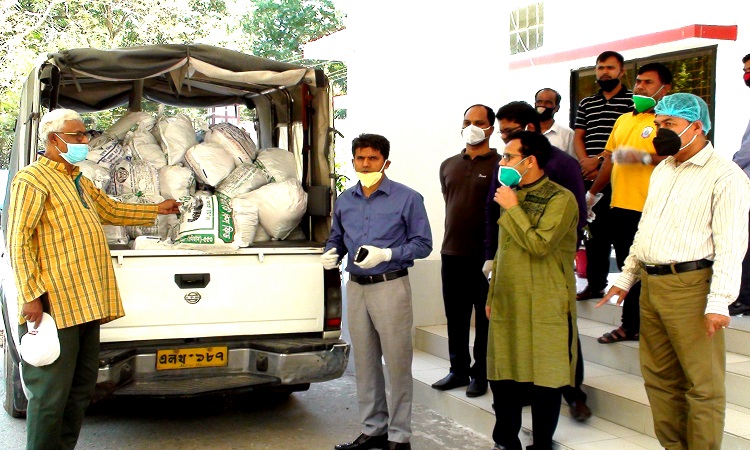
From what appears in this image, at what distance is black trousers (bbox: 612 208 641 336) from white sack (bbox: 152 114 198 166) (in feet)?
9.84

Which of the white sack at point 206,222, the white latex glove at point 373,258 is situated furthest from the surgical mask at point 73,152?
the white latex glove at point 373,258

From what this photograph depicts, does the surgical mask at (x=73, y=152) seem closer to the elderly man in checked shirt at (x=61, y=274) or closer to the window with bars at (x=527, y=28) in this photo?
the elderly man in checked shirt at (x=61, y=274)

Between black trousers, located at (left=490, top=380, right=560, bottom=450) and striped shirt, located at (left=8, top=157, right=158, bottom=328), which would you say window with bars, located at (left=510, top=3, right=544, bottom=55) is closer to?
black trousers, located at (left=490, top=380, right=560, bottom=450)

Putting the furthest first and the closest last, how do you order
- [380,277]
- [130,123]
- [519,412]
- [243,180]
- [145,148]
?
[130,123], [145,148], [243,180], [380,277], [519,412]

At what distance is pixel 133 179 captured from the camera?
215 inches

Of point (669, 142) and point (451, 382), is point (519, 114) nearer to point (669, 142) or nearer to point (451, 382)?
point (669, 142)

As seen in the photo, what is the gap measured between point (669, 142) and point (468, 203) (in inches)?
74.1

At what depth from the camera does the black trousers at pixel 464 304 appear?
5.34 meters

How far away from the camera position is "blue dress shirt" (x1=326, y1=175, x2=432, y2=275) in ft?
15.0

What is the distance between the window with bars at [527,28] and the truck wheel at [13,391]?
8.58 m

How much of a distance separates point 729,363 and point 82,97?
5.06m

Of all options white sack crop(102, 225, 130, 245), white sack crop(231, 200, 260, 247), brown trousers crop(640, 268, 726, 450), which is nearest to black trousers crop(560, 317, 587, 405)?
brown trousers crop(640, 268, 726, 450)

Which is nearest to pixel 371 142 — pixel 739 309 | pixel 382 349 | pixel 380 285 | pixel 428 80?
pixel 380 285

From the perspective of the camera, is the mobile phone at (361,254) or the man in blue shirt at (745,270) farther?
the man in blue shirt at (745,270)
